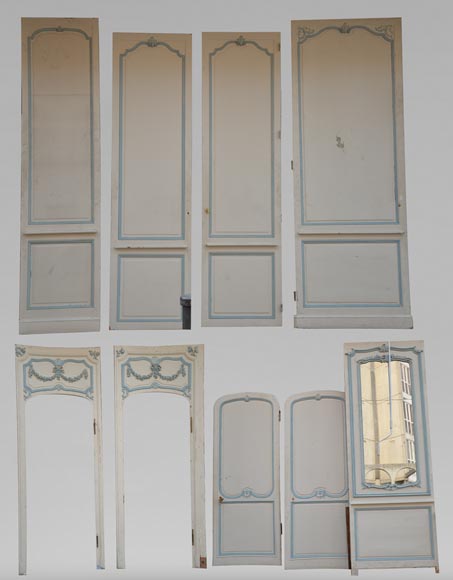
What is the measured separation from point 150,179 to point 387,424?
10.0 feet

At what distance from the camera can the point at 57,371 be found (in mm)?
9016

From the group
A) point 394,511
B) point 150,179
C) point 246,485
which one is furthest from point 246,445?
point 150,179

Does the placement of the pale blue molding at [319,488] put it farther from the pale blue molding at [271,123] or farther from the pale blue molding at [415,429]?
the pale blue molding at [271,123]

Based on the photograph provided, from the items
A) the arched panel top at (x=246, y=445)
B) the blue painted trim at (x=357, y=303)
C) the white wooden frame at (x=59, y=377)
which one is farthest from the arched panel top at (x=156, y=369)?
the blue painted trim at (x=357, y=303)

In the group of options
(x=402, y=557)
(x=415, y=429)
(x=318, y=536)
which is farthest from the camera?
(x=318, y=536)

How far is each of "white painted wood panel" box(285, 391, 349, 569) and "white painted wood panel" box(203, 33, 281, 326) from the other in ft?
2.94

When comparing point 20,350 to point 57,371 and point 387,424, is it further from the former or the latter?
point 387,424

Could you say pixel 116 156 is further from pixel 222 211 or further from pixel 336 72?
pixel 336 72

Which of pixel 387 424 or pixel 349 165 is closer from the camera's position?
pixel 387 424

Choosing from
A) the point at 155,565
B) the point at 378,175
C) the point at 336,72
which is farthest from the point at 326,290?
the point at 155,565

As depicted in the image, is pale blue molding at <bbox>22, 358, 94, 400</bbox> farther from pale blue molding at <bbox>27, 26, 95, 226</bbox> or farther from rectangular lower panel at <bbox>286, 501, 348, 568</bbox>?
rectangular lower panel at <bbox>286, 501, 348, 568</bbox>

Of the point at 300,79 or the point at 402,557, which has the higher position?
the point at 300,79

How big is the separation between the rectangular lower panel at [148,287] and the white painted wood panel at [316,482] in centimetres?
142

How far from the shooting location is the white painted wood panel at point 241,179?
9047mm
